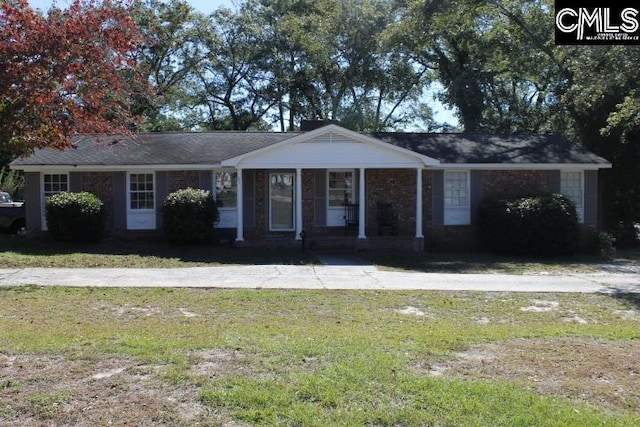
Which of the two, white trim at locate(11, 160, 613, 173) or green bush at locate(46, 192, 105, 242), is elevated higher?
white trim at locate(11, 160, 613, 173)

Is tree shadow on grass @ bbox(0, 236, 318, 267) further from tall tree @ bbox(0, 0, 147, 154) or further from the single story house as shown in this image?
tall tree @ bbox(0, 0, 147, 154)

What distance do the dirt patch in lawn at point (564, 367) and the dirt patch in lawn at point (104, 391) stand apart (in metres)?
2.18

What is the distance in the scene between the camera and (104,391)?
4918mm

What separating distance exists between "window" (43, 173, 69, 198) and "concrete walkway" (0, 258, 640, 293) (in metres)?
6.64

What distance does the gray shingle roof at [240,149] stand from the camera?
19.3 metres

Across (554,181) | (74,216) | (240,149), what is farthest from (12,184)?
(554,181)

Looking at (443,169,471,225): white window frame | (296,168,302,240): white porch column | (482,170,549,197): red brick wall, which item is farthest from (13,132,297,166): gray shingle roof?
(482,170,549,197): red brick wall

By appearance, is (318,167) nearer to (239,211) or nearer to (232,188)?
(239,211)

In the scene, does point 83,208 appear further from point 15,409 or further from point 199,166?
point 15,409

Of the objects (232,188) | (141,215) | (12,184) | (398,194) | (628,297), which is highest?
(12,184)

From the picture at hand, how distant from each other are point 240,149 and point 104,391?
16135 millimetres

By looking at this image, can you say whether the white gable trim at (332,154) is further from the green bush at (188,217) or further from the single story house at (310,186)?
the green bush at (188,217)

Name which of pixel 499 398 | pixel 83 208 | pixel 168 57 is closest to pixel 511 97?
pixel 168 57

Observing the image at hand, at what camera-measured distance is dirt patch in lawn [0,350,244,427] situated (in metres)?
4.43
